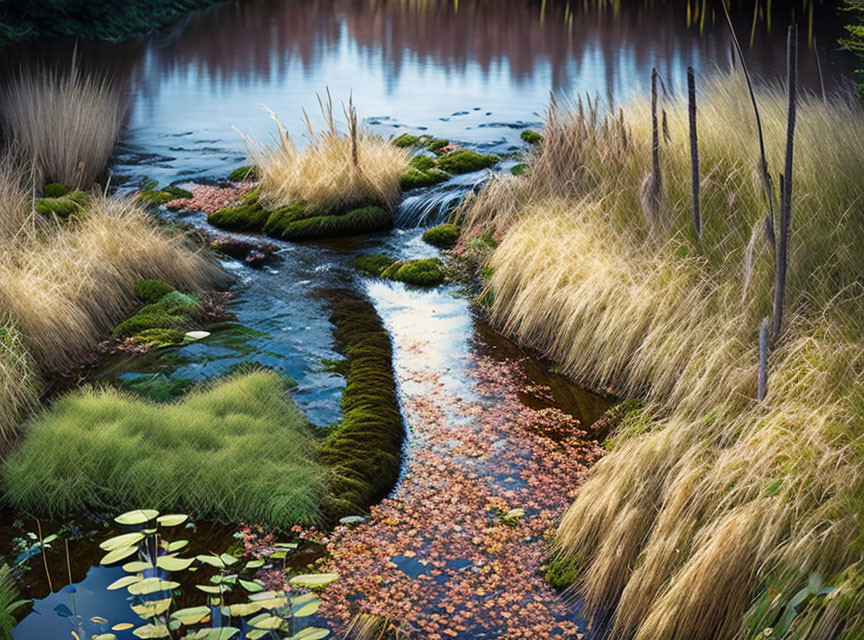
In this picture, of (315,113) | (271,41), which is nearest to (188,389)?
(315,113)

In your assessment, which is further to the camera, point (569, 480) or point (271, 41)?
point (271, 41)

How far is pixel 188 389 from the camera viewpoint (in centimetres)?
514

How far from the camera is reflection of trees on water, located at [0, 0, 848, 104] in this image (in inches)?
661

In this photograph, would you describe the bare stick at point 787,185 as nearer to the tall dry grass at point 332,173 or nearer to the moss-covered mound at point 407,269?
the moss-covered mound at point 407,269

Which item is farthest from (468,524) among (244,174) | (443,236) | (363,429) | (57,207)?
(244,174)

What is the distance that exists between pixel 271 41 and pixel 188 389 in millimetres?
17347

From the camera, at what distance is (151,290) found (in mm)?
6516

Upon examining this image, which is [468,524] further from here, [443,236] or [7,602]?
[443,236]

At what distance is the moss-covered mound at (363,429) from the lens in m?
4.34

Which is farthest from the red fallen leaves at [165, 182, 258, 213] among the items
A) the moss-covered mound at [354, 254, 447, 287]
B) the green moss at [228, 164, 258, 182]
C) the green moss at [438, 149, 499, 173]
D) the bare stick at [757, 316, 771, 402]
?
the bare stick at [757, 316, 771, 402]

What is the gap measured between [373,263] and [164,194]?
316 centimetres

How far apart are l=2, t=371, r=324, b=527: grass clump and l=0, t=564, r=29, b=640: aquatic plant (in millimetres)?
551

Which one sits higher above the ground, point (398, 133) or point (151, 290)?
point (398, 133)

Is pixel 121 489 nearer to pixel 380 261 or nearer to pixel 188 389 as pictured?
pixel 188 389
